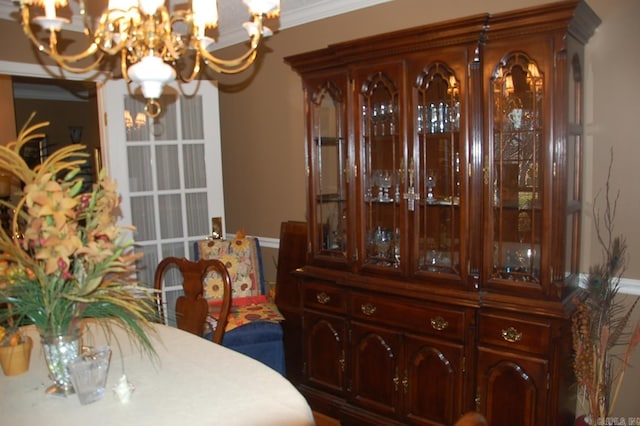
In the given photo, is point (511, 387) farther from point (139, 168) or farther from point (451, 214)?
point (139, 168)

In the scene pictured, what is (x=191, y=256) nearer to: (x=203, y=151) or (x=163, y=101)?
(x=203, y=151)

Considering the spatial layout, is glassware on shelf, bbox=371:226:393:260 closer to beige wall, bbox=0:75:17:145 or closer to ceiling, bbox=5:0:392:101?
ceiling, bbox=5:0:392:101

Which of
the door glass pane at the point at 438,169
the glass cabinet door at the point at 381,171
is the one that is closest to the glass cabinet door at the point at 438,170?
the door glass pane at the point at 438,169

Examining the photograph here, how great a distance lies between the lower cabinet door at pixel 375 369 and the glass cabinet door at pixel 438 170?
0.45 m

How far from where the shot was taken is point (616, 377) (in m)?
2.35

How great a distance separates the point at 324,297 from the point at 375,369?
1.62 feet

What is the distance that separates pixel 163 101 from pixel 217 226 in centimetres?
104

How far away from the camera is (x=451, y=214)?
237 centimetres

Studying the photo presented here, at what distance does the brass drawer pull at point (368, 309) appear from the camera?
2631mm

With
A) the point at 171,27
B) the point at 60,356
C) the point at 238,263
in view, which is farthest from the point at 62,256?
the point at 238,263

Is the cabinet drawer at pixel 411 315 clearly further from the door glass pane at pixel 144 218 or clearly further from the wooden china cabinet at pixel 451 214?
the door glass pane at pixel 144 218

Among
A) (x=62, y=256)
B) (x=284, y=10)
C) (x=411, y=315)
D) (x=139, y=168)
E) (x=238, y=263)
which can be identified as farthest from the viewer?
(x=139, y=168)

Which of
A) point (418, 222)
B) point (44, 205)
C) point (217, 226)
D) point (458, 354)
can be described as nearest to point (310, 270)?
point (418, 222)

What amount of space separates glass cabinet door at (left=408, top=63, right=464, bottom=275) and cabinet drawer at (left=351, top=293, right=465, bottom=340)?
7.6 inches
